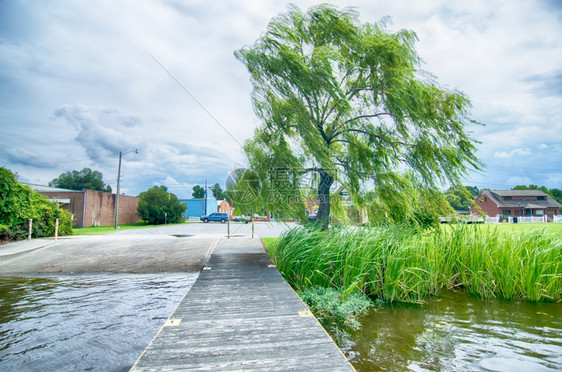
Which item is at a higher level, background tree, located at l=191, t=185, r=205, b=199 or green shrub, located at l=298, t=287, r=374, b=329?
background tree, located at l=191, t=185, r=205, b=199

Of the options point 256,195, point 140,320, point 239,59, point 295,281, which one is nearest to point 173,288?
point 140,320

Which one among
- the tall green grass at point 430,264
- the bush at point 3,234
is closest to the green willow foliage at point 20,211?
the bush at point 3,234

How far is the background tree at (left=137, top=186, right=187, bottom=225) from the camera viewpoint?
119 ft

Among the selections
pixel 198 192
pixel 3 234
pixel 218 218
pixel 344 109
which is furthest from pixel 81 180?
pixel 344 109

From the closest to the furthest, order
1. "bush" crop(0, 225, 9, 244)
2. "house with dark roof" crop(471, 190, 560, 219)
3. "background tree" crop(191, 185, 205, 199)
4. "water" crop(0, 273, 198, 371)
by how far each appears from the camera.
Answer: "water" crop(0, 273, 198, 371) < "bush" crop(0, 225, 9, 244) < "house with dark roof" crop(471, 190, 560, 219) < "background tree" crop(191, 185, 205, 199)

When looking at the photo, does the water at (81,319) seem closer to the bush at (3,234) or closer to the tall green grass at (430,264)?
the tall green grass at (430,264)

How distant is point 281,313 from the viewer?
416cm

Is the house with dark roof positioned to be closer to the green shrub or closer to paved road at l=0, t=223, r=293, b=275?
paved road at l=0, t=223, r=293, b=275

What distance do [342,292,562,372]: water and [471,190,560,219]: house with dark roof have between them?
59.6 m

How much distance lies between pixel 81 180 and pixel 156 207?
50.8 meters

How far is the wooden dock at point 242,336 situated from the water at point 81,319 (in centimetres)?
95

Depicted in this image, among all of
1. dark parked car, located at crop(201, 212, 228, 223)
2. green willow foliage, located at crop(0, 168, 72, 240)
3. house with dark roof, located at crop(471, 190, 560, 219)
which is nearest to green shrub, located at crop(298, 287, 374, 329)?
green willow foliage, located at crop(0, 168, 72, 240)

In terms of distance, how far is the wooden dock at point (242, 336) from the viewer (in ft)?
9.07

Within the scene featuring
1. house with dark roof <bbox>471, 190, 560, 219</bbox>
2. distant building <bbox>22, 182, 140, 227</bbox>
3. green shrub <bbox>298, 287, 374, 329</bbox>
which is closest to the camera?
green shrub <bbox>298, 287, 374, 329</bbox>
